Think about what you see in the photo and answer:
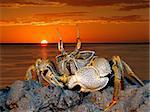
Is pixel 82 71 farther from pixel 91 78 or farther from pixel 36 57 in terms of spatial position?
pixel 36 57

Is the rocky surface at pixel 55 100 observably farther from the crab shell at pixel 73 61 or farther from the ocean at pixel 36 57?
the ocean at pixel 36 57

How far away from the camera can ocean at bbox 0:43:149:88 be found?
287 inches

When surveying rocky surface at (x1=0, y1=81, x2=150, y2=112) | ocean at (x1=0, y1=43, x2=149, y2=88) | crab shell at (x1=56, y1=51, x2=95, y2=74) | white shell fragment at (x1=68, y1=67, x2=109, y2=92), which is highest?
crab shell at (x1=56, y1=51, x2=95, y2=74)

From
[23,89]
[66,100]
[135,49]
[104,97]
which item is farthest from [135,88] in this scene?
[135,49]

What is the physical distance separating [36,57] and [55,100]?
5.77 metres

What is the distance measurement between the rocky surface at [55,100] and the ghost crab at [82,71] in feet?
0.41

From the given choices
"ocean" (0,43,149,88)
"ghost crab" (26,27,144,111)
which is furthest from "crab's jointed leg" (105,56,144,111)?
"ocean" (0,43,149,88)

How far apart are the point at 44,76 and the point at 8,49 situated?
8.51m

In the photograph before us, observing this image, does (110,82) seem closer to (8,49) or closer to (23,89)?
(23,89)

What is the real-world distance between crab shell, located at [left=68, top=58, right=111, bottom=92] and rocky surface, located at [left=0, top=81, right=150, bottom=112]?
0.11 metres

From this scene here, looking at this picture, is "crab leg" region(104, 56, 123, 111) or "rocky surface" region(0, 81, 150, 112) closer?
"rocky surface" region(0, 81, 150, 112)

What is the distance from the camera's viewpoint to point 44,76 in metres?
3.96

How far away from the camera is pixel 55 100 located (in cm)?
358

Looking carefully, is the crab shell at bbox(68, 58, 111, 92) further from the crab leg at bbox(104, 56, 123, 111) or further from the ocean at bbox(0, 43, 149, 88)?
the ocean at bbox(0, 43, 149, 88)
